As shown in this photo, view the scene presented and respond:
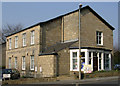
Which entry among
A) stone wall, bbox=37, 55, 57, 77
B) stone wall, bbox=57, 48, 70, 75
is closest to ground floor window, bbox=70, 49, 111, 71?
stone wall, bbox=57, 48, 70, 75

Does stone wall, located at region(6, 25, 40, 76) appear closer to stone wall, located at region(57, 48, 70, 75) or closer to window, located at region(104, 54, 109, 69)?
stone wall, located at region(57, 48, 70, 75)

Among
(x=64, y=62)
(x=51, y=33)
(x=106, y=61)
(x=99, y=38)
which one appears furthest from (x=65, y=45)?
(x=106, y=61)

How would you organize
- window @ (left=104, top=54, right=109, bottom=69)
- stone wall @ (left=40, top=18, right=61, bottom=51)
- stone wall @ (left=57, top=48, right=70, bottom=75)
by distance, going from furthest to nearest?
stone wall @ (left=40, top=18, right=61, bottom=51) < window @ (left=104, top=54, right=109, bottom=69) < stone wall @ (left=57, top=48, right=70, bottom=75)

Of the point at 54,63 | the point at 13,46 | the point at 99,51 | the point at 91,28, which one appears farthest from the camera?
the point at 13,46

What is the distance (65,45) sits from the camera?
2741 cm

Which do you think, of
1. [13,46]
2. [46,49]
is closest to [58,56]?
[46,49]

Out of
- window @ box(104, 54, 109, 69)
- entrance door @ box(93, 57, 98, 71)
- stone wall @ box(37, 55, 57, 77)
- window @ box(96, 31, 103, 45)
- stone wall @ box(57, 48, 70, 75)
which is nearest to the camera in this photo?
stone wall @ box(37, 55, 57, 77)

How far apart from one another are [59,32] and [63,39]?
127 centimetres

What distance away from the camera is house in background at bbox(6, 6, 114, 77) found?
2581 cm

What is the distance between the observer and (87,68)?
25156 mm

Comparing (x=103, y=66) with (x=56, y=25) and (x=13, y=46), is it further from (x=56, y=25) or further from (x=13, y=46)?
(x=13, y=46)

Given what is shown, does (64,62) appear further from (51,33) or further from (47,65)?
(51,33)

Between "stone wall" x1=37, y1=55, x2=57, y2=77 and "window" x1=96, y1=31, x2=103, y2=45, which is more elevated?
"window" x1=96, y1=31, x2=103, y2=45

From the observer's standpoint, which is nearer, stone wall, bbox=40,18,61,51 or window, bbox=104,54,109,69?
window, bbox=104,54,109,69
